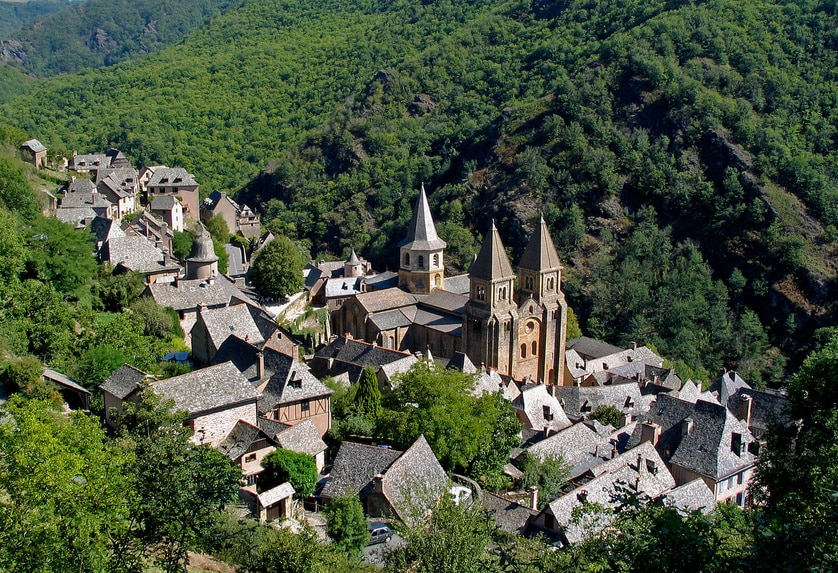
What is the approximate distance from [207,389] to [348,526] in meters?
9.24

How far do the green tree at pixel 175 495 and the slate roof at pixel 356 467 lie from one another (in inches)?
376

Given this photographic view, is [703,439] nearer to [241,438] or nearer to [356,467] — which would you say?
[356,467]

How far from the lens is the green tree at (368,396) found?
38000 mm

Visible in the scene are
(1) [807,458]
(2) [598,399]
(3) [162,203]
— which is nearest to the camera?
(1) [807,458]

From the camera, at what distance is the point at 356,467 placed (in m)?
31.9

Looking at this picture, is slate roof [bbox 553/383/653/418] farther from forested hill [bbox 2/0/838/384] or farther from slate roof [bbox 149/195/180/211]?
slate roof [bbox 149/195/180/211]

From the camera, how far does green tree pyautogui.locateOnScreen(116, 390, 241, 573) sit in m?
20.0

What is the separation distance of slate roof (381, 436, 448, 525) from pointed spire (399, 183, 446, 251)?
2717 cm

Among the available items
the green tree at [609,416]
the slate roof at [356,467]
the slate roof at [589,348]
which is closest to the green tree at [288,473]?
the slate roof at [356,467]

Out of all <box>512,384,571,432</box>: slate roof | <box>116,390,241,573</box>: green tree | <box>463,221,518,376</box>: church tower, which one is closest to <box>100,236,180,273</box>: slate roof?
<box>463,221,518,376</box>: church tower

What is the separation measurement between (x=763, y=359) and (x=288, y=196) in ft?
213

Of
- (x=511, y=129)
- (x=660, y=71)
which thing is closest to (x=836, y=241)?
(x=660, y=71)

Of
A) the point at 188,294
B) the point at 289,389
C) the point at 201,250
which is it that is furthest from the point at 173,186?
the point at 289,389

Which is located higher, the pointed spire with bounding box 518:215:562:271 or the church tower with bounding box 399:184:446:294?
the pointed spire with bounding box 518:215:562:271
